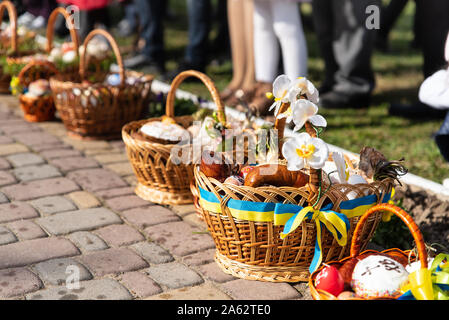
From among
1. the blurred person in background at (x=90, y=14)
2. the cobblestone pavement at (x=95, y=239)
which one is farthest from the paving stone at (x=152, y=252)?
the blurred person in background at (x=90, y=14)

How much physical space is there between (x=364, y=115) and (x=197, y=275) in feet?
9.59

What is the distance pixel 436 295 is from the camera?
1.94m

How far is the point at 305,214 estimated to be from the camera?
219 centimetres

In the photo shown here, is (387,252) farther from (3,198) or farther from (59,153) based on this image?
(59,153)

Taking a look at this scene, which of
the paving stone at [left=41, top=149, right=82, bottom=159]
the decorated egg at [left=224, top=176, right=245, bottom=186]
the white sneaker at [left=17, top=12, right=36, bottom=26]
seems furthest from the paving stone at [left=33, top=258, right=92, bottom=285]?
the white sneaker at [left=17, top=12, right=36, bottom=26]

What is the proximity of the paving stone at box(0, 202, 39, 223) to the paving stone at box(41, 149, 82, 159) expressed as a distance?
2.56 ft

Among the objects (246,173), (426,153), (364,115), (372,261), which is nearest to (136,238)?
(246,173)

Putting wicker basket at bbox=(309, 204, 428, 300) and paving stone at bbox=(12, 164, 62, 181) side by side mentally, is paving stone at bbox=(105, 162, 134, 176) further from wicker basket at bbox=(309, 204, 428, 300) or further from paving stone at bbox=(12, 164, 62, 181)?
wicker basket at bbox=(309, 204, 428, 300)

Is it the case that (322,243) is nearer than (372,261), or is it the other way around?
(372,261)

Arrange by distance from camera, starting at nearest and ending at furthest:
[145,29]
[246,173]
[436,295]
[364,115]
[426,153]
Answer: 1. [436,295]
2. [246,173]
3. [426,153]
4. [364,115]
5. [145,29]

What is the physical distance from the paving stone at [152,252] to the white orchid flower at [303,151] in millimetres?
798

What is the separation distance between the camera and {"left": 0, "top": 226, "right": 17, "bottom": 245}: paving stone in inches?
105

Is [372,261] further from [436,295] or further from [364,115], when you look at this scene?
[364,115]

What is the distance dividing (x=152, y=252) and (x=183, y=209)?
52 cm
